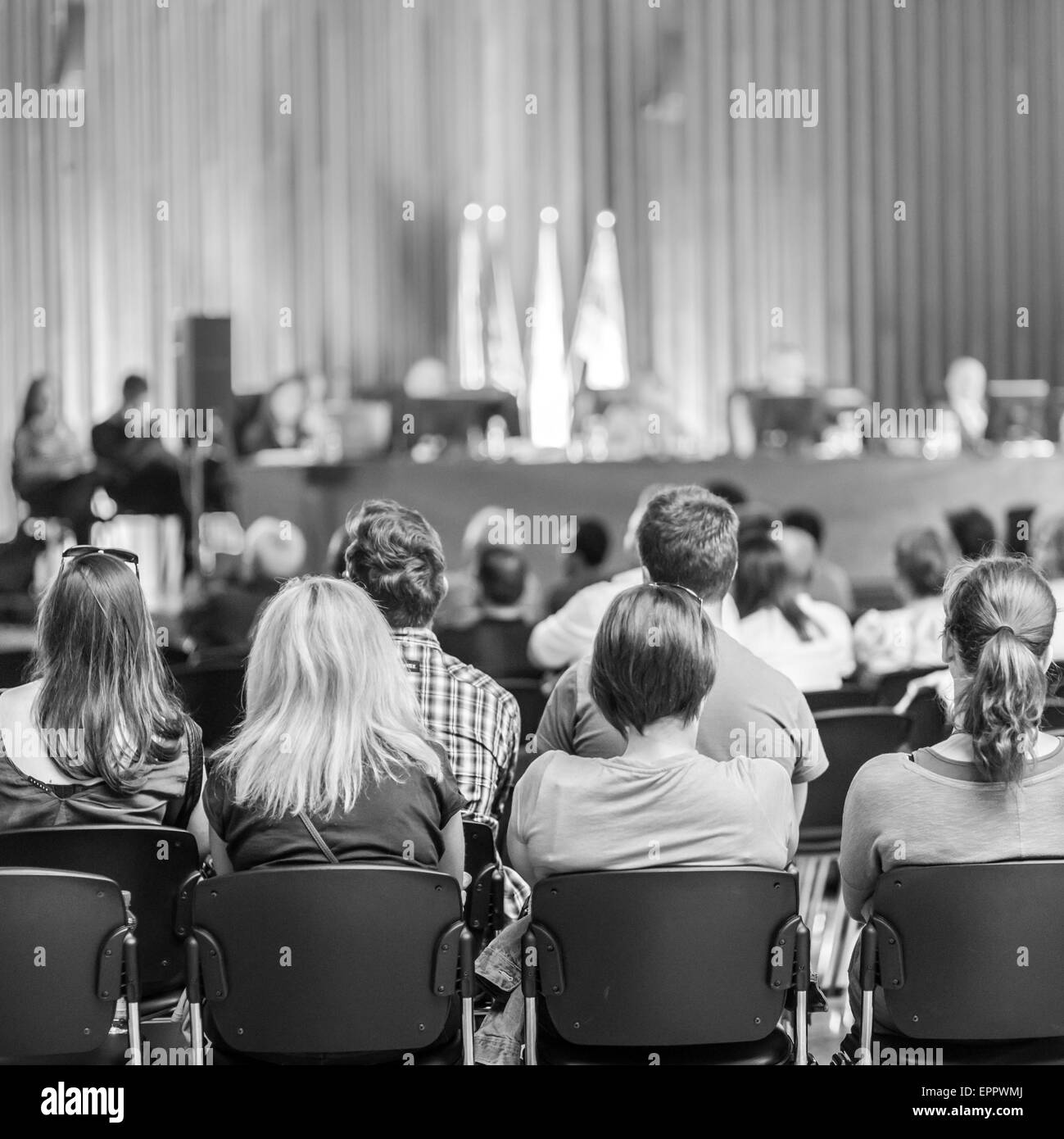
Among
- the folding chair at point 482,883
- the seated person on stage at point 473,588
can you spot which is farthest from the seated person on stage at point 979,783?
the seated person on stage at point 473,588

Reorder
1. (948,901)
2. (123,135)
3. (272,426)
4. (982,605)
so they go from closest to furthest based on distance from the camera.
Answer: (948,901) < (982,605) < (272,426) < (123,135)

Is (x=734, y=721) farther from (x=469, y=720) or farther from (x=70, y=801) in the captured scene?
(x=70, y=801)

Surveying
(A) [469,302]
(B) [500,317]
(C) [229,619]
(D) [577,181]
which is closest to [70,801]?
(C) [229,619]

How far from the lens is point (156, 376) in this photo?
1048 centimetres

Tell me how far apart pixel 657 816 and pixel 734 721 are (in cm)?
51

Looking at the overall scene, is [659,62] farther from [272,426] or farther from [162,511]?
[162,511]

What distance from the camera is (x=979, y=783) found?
2.28 metres

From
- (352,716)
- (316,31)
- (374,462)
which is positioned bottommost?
(352,716)

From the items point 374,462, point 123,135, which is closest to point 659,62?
point 123,135

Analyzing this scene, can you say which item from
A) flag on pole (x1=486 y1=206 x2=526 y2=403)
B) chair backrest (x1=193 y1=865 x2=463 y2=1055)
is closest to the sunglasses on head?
chair backrest (x1=193 y1=865 x2=463 y2=1055)

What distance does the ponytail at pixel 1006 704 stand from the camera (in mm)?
2217

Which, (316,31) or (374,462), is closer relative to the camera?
(374,462)

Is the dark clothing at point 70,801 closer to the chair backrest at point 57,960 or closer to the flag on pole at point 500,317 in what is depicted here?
the chair backrest at point 57,960
